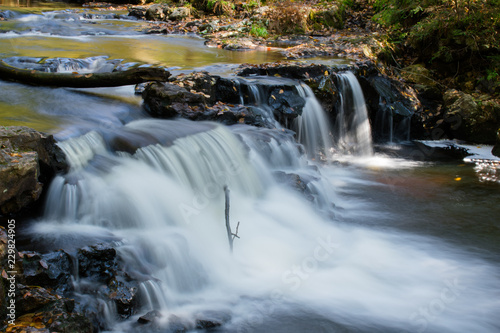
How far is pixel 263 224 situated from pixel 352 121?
5072mm

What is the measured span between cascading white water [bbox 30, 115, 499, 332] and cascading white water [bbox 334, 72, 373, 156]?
11.3ft

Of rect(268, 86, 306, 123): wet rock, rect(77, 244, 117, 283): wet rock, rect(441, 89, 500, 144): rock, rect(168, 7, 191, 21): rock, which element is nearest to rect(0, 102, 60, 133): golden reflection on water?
rect(77, 244, 117, 283): wet rock

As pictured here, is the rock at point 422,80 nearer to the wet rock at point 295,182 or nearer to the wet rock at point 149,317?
the wet rock at point 295,182

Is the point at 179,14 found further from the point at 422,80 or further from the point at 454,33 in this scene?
the point at 454,33

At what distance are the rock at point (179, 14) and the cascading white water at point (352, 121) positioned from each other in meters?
10.8

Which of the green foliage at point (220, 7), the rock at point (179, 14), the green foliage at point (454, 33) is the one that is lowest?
the green foliage at point (454, 33)

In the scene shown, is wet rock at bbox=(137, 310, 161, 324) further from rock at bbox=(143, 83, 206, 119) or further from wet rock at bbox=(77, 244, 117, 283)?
rock at bbox=(143, 83, 206, 119)

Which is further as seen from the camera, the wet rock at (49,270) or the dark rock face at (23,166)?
the dark rock face at (23,166)

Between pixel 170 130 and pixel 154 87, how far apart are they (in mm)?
1104

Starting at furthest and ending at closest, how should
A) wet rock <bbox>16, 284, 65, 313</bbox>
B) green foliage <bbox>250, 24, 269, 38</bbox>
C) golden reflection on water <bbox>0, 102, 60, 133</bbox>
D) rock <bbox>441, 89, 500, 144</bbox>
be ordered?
green foliage <bbox>250, 24, 269, 38</bbox>
rock <bbox>441, 89, 500, 144</bbox>
golden reflection on water <bbox>0, 102, 60, 133</bbox>
wet rock <bbox>16, 284, 65, 313</bbox>

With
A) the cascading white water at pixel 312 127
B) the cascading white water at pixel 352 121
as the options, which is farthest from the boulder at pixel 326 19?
the cascading white water at pixel 312 127

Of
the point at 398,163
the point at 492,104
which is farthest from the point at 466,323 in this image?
the point at 492,104

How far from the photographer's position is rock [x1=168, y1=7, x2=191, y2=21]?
18.0 metres

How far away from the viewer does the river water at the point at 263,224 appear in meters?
4.04
